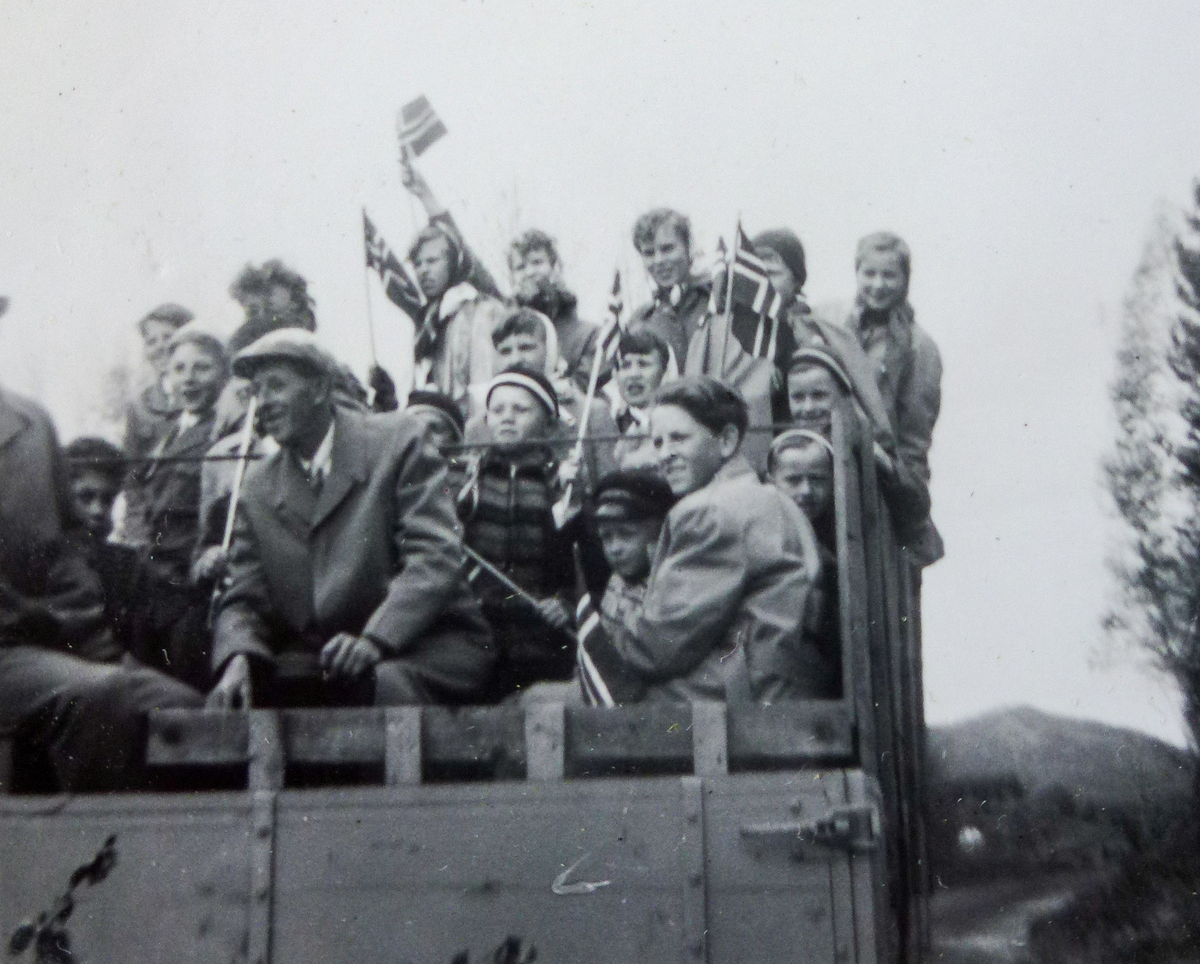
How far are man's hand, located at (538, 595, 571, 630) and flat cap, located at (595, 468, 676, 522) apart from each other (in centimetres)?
46

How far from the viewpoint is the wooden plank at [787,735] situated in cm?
427

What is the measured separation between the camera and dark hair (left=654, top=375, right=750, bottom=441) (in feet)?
16.8

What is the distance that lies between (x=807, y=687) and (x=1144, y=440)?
11.0 feet

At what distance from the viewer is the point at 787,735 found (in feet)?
14.0

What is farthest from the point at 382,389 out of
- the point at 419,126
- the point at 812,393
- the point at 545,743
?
the point at 545,743

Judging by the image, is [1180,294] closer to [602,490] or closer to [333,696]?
[602,490]

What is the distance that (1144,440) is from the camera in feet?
23.7

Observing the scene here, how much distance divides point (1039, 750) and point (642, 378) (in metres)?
2.41

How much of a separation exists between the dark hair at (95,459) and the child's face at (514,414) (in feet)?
4.42

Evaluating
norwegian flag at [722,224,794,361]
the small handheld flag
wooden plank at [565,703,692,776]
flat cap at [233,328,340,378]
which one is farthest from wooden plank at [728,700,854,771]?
the small handheld flag

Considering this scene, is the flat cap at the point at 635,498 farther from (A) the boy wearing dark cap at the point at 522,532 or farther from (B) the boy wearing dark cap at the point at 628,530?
(A) the boy wearing dark cap at the point at 522,532

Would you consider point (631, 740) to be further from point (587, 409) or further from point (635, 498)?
point (587, 409)

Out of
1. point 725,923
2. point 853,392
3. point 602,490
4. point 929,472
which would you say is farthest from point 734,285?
point 725,923

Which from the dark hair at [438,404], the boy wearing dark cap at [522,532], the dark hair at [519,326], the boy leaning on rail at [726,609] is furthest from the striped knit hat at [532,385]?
the boy leaning on rail at [726,609]
